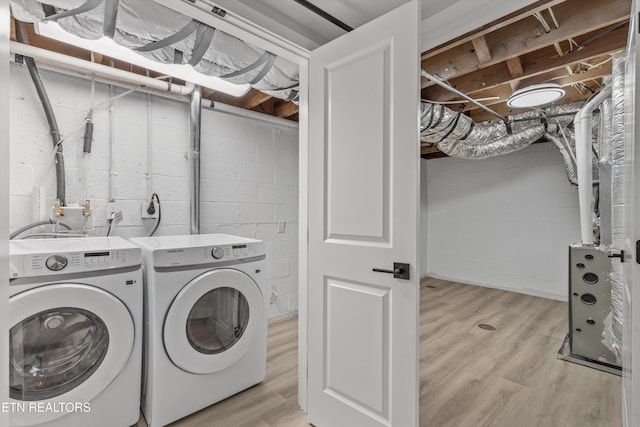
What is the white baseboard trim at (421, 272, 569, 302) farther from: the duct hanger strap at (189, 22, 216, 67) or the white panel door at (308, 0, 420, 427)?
the duct hanger strap at (189, 22, 216, 67)

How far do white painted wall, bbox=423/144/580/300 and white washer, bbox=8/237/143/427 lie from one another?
477 centimetres

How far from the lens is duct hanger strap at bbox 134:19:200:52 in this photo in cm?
149

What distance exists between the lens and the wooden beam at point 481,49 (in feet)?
6.75

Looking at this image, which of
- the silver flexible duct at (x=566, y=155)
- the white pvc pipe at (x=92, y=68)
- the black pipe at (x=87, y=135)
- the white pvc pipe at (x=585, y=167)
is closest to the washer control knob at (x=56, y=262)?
the black pipe at (x=87, y=135)

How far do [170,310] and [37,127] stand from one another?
1586 millimetres

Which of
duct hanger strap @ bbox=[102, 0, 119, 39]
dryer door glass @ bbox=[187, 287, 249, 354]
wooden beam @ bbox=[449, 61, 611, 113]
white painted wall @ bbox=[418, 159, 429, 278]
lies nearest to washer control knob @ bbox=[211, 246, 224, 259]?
dryer door glass @ bbox=[187, 287, 249, 354]

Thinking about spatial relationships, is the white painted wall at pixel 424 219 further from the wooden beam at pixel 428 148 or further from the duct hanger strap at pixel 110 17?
the duct hanger strap at pixel 110 17

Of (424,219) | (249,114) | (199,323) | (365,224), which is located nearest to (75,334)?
(199,323)

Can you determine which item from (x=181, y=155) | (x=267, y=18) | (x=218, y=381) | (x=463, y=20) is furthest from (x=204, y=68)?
(x=218, y=381)

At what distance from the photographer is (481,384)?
6.99ft

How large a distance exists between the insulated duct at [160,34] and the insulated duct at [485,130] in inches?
64.8

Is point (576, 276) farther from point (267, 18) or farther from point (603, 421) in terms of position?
point (267, 18)

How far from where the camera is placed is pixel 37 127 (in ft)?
6.82

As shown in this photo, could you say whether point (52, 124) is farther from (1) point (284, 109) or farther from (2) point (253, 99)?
(1) point (284, 109)
